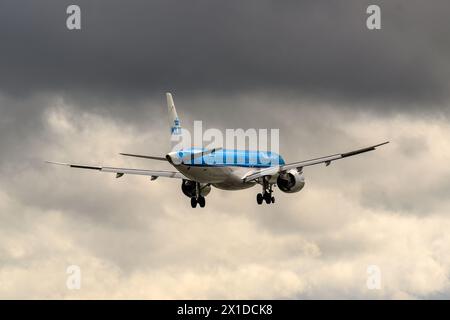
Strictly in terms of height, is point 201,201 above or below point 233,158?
below

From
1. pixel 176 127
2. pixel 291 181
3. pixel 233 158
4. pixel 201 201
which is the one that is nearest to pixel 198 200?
pixel 201 201

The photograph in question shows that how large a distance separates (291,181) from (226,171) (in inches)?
325

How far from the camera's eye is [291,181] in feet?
364

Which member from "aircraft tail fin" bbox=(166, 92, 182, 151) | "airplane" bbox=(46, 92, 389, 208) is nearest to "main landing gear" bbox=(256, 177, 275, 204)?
"airplane" bbox=(46, 92, 389, 208)

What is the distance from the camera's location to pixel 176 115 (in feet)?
368

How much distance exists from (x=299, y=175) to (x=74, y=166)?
25.5 metres

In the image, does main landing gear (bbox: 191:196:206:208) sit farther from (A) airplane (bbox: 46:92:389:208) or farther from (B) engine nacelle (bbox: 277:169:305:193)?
(B) engine nacelle (bbox: 277:169:305:193)

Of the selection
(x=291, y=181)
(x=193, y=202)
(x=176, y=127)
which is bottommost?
(x=193, y=202)

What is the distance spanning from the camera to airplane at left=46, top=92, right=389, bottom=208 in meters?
104

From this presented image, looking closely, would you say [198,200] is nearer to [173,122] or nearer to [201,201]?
[201,201]

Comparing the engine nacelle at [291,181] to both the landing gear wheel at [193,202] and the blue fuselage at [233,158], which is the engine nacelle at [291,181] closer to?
the blue fuselage at [233,158]
